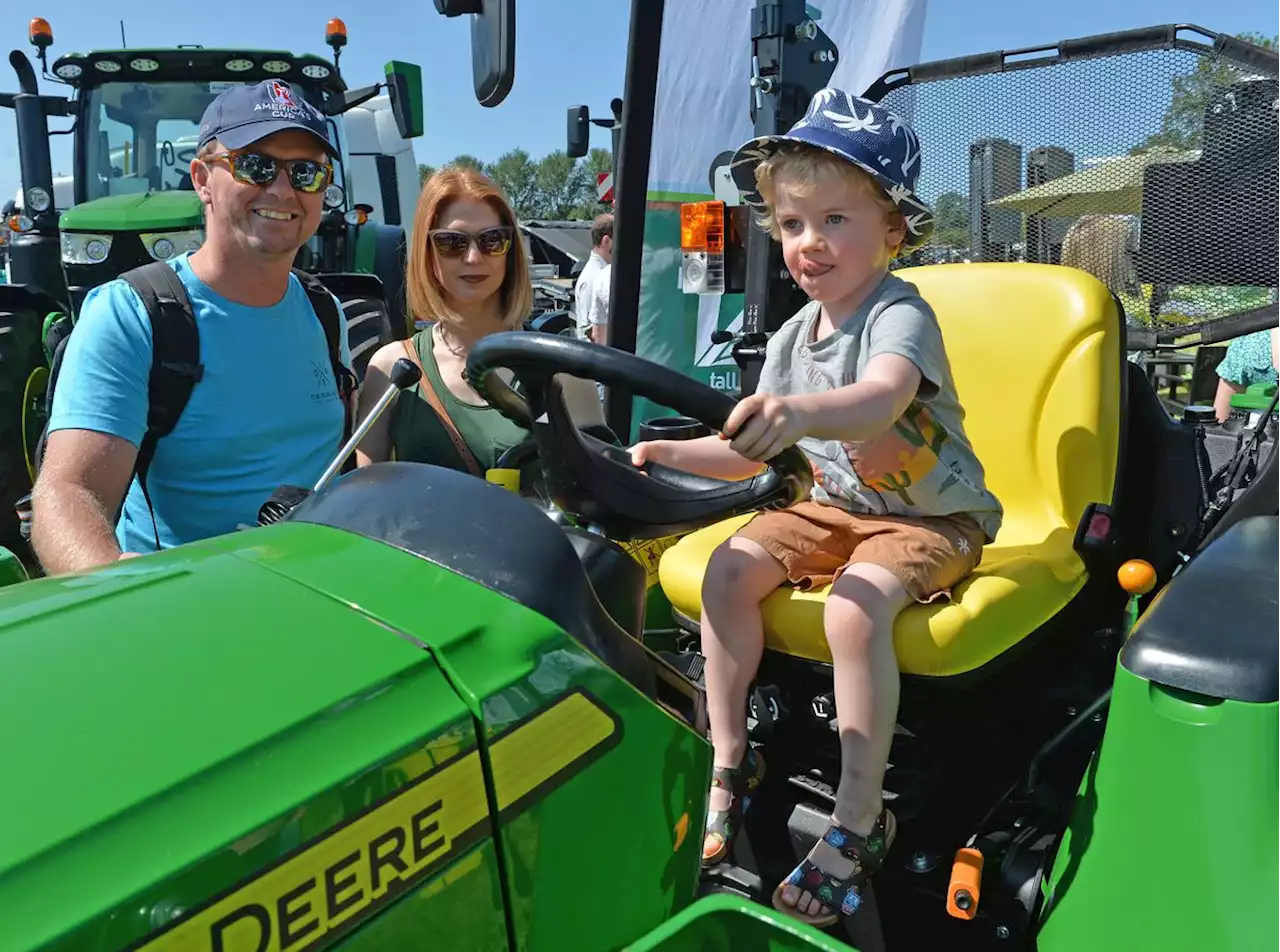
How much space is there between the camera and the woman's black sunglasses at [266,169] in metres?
1.87

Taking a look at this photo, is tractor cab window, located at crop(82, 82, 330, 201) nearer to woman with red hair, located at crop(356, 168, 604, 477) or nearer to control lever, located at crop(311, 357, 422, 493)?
woman with red hair, located at crop(356, 168, 604, 477)

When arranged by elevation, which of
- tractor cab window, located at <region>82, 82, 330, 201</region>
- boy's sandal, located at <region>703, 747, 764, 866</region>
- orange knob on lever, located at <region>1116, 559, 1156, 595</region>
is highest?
tractor cab window, located at <region>82, 82, 330, 201</region>

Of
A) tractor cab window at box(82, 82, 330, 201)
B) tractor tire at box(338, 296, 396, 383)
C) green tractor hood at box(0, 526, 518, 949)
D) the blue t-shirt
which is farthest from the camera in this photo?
tractor cab window at box(82, 82, 330, 201)

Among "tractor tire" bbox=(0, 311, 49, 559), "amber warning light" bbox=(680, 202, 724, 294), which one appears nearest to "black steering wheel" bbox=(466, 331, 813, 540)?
"amber warning light" bbox=(680, 202, 724, 294)

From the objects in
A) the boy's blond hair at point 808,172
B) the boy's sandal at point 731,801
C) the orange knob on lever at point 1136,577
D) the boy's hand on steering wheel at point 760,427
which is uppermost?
the boy's blond hair at point 808,172

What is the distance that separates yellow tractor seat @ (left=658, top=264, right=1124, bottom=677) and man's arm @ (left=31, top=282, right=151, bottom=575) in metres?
0.94

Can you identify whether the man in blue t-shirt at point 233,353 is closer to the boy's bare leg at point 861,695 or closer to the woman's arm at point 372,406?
the woman's arm at point 372,406

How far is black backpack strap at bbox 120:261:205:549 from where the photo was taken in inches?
69.0

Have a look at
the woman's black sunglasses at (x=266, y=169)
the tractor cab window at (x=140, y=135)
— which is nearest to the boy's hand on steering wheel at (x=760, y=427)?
the woman's black sunglasses at (x=266, y=169)

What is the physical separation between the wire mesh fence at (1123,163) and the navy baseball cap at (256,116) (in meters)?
1.35

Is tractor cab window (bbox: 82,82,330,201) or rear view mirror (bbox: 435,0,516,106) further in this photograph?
tractor cab window (bbox: 82,82,330,201)

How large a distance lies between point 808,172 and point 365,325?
349 cm

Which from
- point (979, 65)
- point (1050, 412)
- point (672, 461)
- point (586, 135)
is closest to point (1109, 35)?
point (979, 65)

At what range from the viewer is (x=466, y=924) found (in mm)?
816
